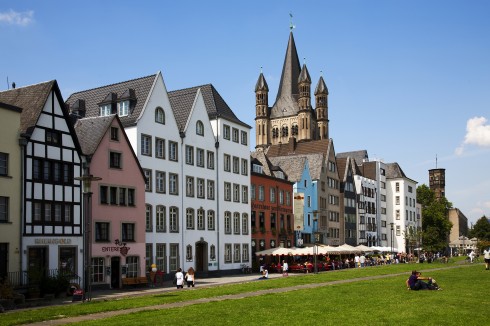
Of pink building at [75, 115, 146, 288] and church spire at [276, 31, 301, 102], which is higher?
church spire at [276, 31, 301, 102]

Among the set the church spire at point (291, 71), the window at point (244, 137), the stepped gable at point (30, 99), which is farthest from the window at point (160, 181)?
the church spire at point (291, 71)

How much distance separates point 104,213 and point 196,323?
87.9ft

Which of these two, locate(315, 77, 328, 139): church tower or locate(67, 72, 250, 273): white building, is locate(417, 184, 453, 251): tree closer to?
locate(315, 77, 328, 139): church tower

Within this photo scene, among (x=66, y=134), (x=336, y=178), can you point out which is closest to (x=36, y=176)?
(x=66, y=134)

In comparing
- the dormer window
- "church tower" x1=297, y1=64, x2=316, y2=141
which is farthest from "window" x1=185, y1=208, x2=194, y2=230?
"church tower" x1=297, y1=64, x2=316, y2=141

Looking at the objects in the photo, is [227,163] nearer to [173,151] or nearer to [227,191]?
[227,191]

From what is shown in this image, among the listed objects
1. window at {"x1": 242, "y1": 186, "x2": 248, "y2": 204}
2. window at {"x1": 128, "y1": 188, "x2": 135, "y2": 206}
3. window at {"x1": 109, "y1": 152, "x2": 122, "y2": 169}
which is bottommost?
window at {"x1": 128, "y1": 188, "x2": 135, "y2": 206}

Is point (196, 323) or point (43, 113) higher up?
point (43, 113)

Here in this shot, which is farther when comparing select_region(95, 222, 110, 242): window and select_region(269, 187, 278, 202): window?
select_region(269, 187, 278, 202): window

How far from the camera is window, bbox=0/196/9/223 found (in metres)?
39.3

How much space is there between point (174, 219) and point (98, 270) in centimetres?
1284

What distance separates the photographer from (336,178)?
10450 centimetres

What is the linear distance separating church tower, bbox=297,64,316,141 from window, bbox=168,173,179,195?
120933 mm

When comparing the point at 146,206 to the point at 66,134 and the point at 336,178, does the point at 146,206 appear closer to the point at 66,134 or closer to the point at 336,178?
the point at 66,134
